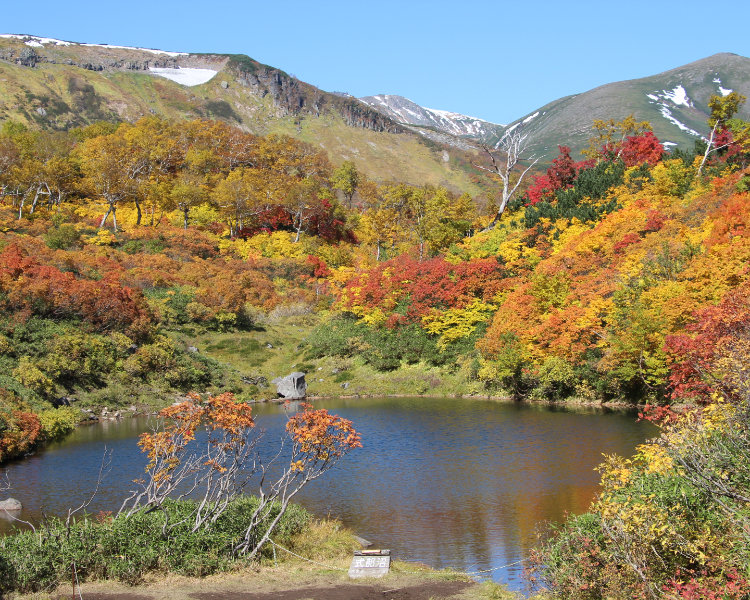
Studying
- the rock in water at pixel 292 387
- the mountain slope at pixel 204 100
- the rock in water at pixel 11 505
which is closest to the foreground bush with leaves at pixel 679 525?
the rock in water at pixel 11 505

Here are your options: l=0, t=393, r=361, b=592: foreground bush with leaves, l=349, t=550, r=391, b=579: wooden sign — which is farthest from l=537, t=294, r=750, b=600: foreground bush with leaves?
l=0, t=393, r=361, b=592: foreground bush with leaves

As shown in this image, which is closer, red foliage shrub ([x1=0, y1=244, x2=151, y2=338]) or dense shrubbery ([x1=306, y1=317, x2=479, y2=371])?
red foliage shrub ([x1=0, y1=244, x2=151, y2=338])

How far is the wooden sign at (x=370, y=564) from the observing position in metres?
15.1

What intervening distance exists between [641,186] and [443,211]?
17.5 m

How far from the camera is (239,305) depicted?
173 ft

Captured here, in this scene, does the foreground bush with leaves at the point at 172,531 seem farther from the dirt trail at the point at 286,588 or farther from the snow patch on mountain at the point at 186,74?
the snow patch on mountain at the point at 186,74

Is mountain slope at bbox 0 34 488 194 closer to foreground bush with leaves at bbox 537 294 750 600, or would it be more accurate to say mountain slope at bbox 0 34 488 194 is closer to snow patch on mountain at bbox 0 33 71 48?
snow patch on mountain at bbox 0 33 71 48

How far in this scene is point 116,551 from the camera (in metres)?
14.7

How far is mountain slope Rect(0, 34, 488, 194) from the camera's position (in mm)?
113062

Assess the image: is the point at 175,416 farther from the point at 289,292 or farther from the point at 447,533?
the point at 289,292

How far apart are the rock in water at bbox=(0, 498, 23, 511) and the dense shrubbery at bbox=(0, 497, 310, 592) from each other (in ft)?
17.8

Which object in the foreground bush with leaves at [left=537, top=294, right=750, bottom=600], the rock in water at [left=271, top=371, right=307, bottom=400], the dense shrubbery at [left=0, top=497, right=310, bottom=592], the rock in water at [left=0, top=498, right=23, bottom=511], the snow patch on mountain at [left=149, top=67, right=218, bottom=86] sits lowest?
the rock in water at [left=271, top=371, right=307, bottom=400]

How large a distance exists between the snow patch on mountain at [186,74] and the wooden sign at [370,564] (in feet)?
463

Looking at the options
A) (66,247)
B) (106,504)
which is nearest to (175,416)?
(106,504)
